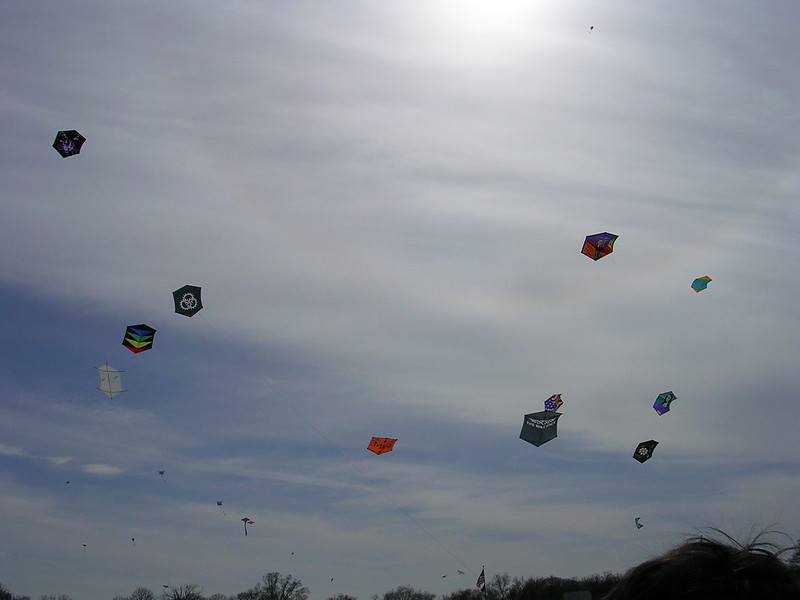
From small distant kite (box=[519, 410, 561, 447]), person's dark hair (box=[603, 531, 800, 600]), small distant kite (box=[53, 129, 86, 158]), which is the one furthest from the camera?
small distant kite (box=[519, 410, 561, 447])

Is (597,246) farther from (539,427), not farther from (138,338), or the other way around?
(138,338)

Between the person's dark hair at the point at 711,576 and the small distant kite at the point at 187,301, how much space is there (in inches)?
1090

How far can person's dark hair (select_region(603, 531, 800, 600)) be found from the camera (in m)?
1.82

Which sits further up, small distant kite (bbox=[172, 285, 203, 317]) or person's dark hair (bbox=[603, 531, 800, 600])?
small distant kite (bbox=[172, 285, 203, 317])

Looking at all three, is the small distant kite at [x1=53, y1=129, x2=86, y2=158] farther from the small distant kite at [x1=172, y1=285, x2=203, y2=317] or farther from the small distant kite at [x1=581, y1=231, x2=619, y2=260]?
the small distant kite at [x1=581, y1=231, x2=619, y2=260]

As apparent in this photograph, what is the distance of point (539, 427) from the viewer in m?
32.2

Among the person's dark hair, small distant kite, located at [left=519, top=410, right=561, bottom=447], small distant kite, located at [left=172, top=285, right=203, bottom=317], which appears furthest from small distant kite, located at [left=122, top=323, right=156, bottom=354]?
the person's dark hair

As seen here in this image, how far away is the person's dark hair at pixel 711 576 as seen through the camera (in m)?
1.82

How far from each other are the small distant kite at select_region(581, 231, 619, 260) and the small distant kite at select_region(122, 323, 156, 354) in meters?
16.6

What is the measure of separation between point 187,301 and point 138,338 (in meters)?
2.21

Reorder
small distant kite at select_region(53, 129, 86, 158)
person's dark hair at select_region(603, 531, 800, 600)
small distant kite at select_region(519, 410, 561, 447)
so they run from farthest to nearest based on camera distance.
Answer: small distant kite at select_region(519, 410, 561, 447), small distant kite at select_region(53, 129, 86, 158), person's dark hair at select_region(603, 531, 800, 600)

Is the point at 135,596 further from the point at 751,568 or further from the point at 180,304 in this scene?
the point at 751,568

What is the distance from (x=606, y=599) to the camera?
6.30ft

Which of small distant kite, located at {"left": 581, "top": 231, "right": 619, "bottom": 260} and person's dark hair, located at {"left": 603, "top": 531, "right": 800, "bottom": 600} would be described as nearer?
person's dark hair, located at {"left": 603, "top": 531, "right": 800, "bottom": 600}
